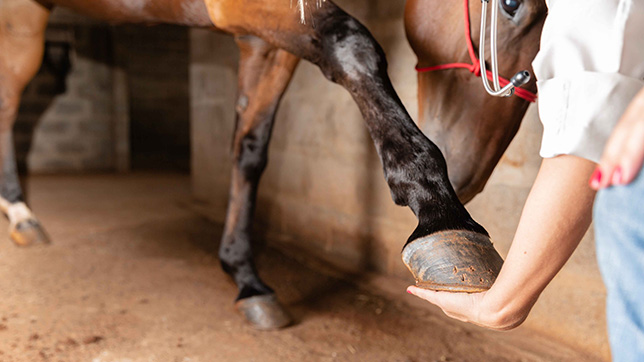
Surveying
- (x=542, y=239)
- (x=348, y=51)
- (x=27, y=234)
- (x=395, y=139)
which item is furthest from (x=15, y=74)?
(x=542, y=239)

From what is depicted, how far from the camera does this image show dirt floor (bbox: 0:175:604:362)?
157cm

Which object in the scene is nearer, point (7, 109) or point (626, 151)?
point (626, 151)

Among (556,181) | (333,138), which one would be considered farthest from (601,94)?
(333,138)

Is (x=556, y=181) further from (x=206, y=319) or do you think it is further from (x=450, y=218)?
(x=206, y=319)

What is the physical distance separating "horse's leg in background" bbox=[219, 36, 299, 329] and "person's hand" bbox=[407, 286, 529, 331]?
43.0 inches

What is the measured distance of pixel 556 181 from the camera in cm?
63

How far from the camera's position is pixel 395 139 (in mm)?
1021

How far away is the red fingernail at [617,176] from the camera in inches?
19.2

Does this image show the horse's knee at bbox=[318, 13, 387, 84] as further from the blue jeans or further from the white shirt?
the blue jeans

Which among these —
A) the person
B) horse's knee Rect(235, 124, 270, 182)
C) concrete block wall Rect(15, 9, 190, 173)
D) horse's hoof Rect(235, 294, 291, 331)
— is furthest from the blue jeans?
concrete block wall Rect(15, 9, 190, 173)

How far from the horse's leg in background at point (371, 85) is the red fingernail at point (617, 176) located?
0.36 meters

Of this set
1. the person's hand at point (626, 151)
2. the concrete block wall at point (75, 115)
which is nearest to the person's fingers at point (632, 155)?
the person's hand at point (626, 151)

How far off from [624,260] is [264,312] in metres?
1.37

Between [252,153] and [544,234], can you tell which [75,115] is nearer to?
[252,153]
